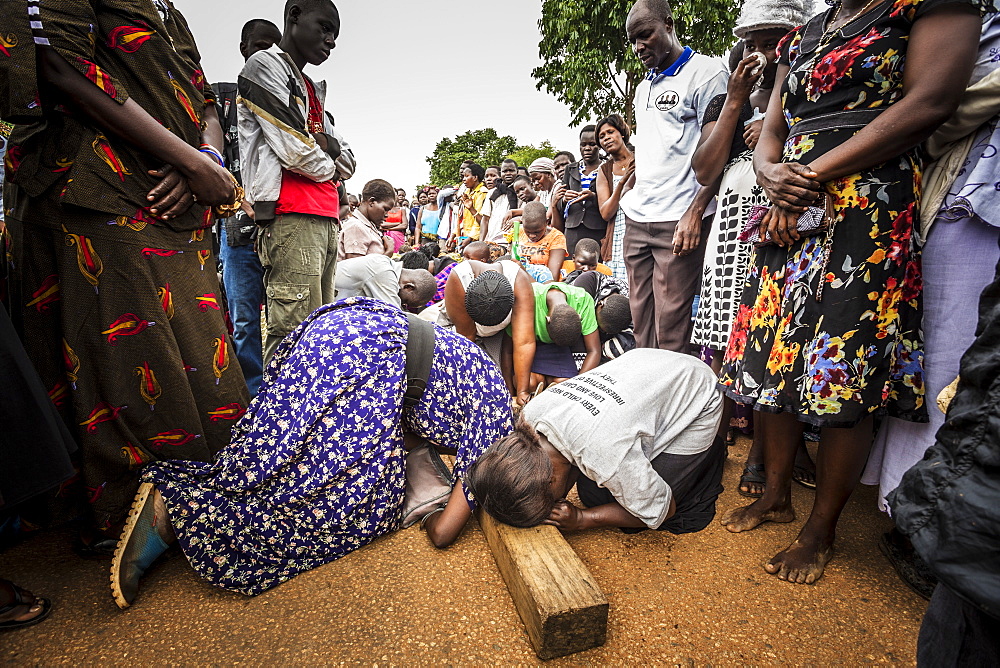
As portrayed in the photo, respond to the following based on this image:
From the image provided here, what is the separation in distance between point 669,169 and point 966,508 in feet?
7.93

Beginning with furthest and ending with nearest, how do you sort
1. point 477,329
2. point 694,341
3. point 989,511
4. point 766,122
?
point 477,329 → point 694,341 → point 766,122 → point 989,511

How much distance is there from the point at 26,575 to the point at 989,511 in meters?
2.47

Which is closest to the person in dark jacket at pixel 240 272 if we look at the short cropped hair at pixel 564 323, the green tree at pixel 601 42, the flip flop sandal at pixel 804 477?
the short cropped hair at pixel 564 323

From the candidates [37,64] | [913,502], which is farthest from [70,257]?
[913,502]

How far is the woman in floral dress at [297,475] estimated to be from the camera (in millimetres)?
1648

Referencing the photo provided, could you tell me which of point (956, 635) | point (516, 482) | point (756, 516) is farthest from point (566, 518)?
point (956, 635)

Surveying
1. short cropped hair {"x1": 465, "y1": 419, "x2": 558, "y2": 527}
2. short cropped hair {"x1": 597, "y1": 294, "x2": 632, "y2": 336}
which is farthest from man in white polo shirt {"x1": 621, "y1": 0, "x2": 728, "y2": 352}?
short cropped hair {"x1": 465, "y1": 419, "x2": 558, "y2": 527}

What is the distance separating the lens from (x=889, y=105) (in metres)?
1.49

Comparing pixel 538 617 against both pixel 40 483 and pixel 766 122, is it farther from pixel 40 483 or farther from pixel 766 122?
pixel 766 122

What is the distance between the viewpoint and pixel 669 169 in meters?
2.77

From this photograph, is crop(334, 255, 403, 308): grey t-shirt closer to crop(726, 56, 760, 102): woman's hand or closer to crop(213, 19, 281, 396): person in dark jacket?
crop(213, 19, 281, 396): person in dark jacket

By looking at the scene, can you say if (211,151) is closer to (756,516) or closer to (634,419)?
(634,419)

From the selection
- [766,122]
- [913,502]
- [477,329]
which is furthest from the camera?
[477,329]

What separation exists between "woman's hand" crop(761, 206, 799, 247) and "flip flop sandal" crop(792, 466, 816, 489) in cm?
117
